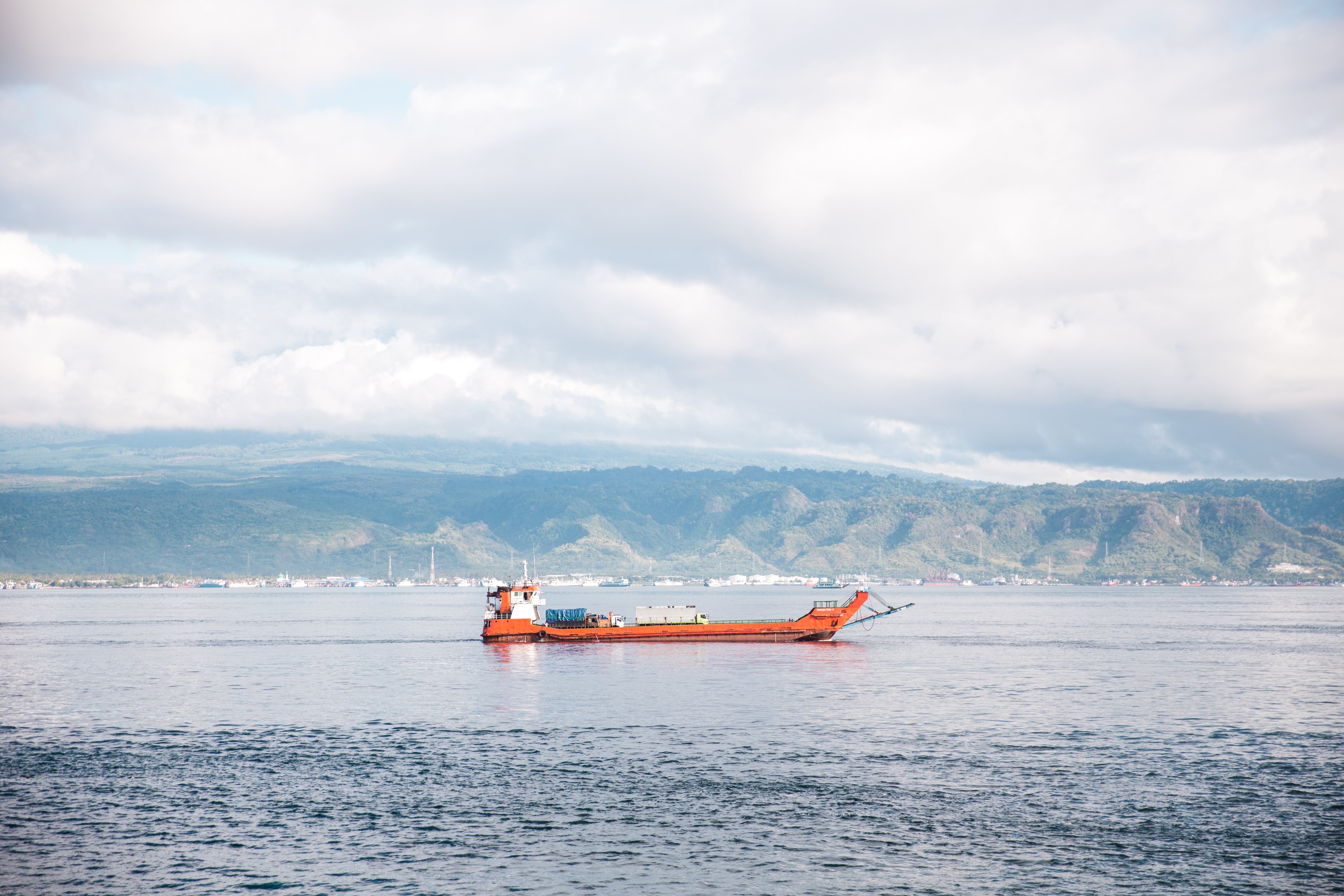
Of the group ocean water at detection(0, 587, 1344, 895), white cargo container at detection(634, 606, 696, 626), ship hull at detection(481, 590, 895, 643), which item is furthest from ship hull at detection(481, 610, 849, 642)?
ocean water at detection(0, 587, 1344, 895)

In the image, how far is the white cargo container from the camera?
161625mm

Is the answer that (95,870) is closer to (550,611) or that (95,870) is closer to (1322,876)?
(1322,876)

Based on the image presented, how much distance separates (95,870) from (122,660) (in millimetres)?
113622

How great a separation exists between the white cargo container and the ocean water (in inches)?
1620

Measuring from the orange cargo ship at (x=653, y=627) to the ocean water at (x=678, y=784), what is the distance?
40.1 metres

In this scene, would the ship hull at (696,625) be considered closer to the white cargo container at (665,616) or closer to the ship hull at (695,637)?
the ship hull at (695,637)

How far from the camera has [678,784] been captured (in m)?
61.1

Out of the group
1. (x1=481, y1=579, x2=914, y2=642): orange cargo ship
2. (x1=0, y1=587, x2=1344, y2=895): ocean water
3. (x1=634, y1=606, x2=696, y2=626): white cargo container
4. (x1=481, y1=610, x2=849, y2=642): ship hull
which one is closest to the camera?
(x1=0, y1=587, x2=1344, y2=895): ocean water

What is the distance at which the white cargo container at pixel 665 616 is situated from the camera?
162 metres

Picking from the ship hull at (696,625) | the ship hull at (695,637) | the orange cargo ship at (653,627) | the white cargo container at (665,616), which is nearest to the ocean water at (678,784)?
the orange cargo ship at (653,627)

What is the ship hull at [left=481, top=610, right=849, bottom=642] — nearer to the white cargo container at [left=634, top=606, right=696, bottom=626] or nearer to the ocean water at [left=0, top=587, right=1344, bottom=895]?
the white cargo container at [left=634, top=606, right=696, bottom=626]

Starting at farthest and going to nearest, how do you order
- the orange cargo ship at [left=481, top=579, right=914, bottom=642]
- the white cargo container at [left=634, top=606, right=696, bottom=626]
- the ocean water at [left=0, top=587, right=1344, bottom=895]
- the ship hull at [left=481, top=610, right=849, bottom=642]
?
1. the white cargo container at [left=634, top=606, right=696, bottom=626]
2. the ship hull at [left=481, top=610, right=849, bottom=642]
3. the orange cargo ship at [left=481, top=579, right=914, bottom=642]
4. the ocean water at [left=0, top=587, right=1344, bottom=895]

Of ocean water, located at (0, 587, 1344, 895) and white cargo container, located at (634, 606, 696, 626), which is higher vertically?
white cargo container, located at (634, 606, 696, 626)

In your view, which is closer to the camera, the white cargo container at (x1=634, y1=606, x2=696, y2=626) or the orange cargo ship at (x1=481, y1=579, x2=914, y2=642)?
the orange cargo ship at (x1=481, y1=579, x2=914, y2=642)
